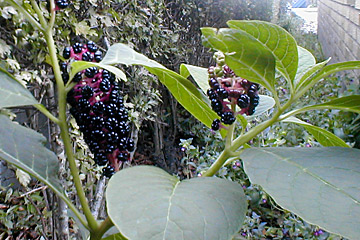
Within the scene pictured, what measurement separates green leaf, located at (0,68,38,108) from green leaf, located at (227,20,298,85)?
0.36 meters

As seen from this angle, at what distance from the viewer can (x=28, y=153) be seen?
58 centimetres

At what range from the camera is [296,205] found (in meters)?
0.43

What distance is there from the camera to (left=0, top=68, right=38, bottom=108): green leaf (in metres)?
0.53

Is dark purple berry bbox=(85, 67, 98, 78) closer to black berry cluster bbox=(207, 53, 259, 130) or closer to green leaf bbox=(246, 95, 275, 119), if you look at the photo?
Answer: black berry cluster bbox=(207, 53, 259, 130)

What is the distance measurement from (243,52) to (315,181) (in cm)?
23

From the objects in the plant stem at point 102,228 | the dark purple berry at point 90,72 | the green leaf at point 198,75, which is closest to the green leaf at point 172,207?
the plant stem at point 102,228

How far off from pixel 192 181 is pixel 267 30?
281 mm

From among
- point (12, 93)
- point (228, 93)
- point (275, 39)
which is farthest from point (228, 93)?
point (12, 93)

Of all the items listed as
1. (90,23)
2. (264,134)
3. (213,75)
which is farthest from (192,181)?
(264,134)

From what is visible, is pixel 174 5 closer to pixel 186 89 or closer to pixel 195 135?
pixel 195 135

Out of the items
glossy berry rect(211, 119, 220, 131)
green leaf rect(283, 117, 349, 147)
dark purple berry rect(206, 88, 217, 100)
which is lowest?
green leaf rect(283, 117, 349, 147)

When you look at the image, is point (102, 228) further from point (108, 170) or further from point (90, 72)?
point (90, 72)

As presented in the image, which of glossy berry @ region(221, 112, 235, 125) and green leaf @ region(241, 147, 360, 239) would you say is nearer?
green leaf @ region(241, 147, 360, 239)

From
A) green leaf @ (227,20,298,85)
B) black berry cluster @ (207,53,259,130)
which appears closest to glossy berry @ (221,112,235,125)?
black berry cluster @ (207,53,259,130)
